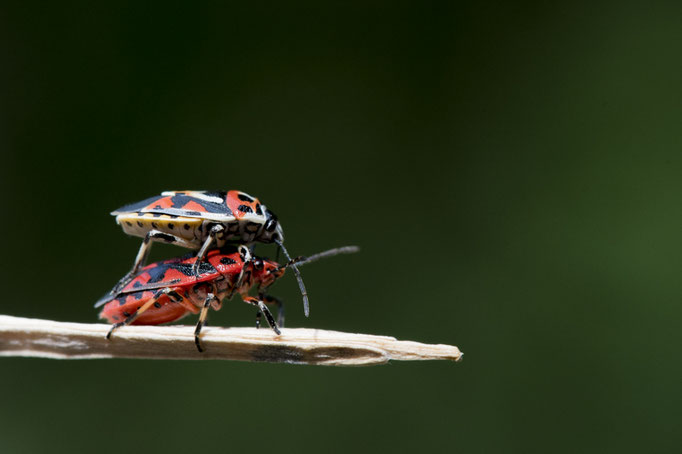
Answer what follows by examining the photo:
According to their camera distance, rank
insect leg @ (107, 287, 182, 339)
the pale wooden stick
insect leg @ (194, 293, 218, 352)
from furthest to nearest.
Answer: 1. insect leg @ (107, 287, 182, 339)
2. insect leg @ (194, 293, 218, 352)
3. the pale wooden stick

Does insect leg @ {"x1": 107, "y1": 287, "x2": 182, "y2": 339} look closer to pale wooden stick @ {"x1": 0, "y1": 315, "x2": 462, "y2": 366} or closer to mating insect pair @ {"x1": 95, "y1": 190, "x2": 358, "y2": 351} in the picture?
mating insect pair @ {"x1": 95, "y1": 190, "x2": 358, "y2": 351}

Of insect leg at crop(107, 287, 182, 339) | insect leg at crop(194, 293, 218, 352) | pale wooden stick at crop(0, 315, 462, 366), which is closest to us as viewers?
pale wooden stick at crop(0, 315, 462, 366)

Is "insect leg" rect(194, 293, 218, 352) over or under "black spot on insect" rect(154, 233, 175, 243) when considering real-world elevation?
under

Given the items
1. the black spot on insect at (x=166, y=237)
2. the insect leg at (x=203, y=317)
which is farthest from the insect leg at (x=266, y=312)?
the black spot on insect at (x=166, y=237)

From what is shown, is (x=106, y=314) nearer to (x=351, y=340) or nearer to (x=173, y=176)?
(x=351, y=340)

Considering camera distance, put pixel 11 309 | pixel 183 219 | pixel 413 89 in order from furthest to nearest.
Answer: pixel 413 89
pixel 11 309
pixel 183 219

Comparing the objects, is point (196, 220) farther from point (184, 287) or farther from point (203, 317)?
point (203, 317)

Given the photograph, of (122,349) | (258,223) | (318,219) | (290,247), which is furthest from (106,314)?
(318,219)

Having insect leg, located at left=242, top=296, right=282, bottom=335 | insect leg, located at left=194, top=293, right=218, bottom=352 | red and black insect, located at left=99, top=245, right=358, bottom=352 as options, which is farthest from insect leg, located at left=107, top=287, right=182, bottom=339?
insect leg, located at left=242, top=296, right=282, bottom=335
